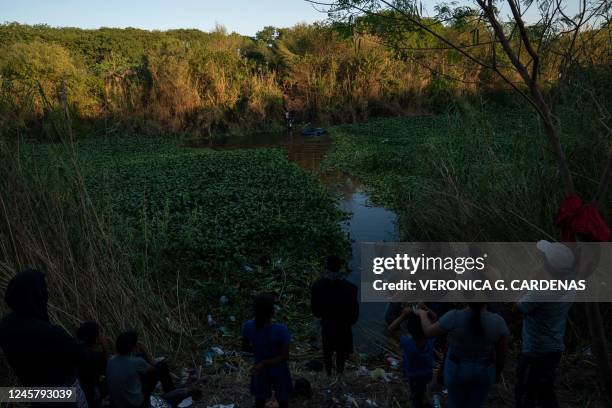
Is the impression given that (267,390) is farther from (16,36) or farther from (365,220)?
(16,36)

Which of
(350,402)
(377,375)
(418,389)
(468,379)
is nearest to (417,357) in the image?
(418,389)

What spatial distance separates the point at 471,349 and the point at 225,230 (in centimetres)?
576

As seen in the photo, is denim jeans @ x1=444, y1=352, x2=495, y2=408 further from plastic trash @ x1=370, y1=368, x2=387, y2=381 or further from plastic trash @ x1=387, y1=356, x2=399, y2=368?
plastic trash @ x1=387, y1=356, x2=399, y2=368

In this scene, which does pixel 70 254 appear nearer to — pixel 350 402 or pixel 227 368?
pixel 227 368

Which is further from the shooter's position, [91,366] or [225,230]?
[225,230]

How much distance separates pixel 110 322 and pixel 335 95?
22193 millimetres

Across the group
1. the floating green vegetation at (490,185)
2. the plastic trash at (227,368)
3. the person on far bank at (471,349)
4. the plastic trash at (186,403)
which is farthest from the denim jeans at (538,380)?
the plastic trash at (227,368)

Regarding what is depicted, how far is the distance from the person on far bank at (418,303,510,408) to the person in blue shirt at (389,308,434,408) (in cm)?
41

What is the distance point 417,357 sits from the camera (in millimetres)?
3203

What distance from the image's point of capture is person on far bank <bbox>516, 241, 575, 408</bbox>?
9.26ft

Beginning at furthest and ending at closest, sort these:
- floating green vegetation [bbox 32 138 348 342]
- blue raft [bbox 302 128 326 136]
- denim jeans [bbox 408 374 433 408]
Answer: blue raft [bbox 302 128 326 136] → floating green vegetation [bbox 32 138 348 342] → denim jeans [bbox 408 374 433 408]

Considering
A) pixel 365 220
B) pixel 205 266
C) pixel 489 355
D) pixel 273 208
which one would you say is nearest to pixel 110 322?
pixel 205 266

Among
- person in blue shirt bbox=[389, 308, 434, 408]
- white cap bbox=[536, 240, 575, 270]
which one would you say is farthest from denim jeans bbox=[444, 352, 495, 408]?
white cap bbox=[536, 240, 575, 270]

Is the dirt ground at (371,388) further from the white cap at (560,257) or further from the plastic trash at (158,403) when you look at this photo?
the white cap at (560,257)
